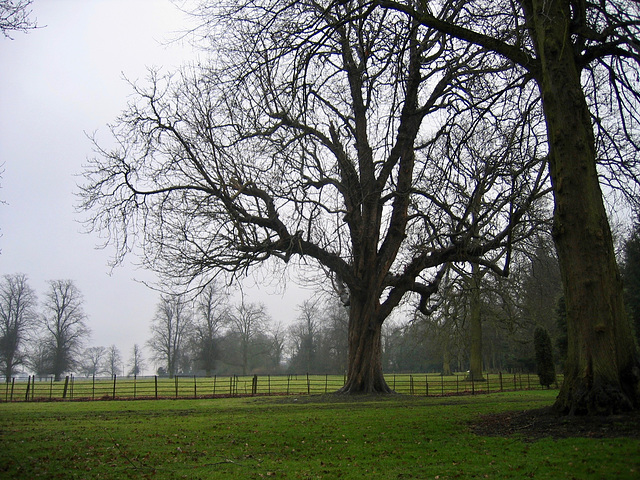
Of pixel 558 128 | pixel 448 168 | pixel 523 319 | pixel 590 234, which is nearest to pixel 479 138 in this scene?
pixel 448 168

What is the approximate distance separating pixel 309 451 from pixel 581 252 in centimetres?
509

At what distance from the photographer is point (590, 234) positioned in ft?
22.9

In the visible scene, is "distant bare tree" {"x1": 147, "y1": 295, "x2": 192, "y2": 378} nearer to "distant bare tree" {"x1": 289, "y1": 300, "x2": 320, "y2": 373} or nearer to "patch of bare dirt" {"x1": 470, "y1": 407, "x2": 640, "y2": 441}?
"distant bare tree" {"x1": 289, "y1": 300, "x2": 320, "y2": 373}

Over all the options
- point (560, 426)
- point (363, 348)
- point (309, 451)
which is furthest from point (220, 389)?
point (560, 426)

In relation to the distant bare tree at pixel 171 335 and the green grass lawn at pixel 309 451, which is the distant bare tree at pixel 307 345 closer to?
the distant bare tree at pixel 171 335

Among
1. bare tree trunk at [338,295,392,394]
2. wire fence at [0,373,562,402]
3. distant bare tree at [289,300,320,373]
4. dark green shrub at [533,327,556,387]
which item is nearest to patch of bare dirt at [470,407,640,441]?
bare tree trunk at [338,295,392,394]

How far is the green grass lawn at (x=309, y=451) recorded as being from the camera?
5.37 metres

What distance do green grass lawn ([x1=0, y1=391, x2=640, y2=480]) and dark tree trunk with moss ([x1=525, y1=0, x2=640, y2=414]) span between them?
1.18 metres

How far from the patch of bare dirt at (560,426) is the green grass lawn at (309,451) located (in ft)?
0.75

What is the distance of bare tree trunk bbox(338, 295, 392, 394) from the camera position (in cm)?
1770

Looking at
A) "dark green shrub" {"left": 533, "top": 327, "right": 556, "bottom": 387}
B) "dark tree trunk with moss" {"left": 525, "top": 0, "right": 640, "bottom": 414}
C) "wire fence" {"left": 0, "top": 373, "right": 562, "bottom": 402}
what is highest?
"dark tree trunk with moss" {"left": 525, "top": 0, "right": 640, "bottom": 414}

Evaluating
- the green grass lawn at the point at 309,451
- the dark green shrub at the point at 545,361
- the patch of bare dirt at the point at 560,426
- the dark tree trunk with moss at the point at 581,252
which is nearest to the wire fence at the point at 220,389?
the dark green shrub at the point at 545,361

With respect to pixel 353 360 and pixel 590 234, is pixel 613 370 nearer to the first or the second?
pixel 590 234

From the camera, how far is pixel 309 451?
7.37 m
